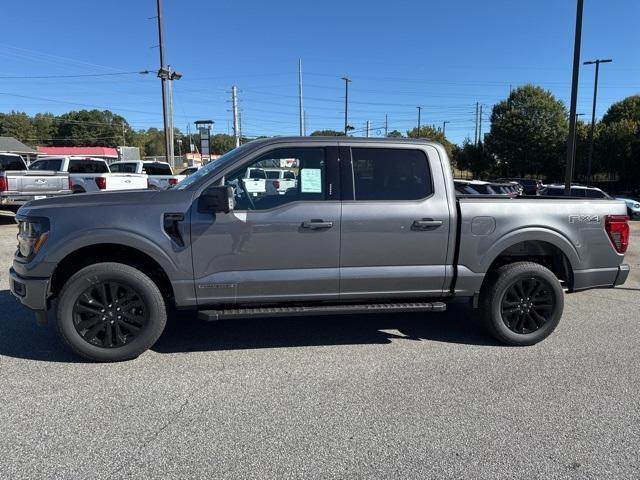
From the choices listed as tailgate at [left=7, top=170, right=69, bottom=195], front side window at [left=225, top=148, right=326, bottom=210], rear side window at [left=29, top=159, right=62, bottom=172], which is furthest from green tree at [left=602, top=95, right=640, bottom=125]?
front side window at [left=225, top=148, right=326, bottom=210]

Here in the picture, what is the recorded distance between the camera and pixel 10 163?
15.6m

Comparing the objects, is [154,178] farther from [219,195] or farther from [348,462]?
[348,462]

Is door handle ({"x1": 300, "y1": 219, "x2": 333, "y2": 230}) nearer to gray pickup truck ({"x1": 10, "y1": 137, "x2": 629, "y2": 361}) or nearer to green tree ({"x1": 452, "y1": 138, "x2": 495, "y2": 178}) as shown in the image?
gray pickup truck ({"x1": 10, "y1": 137, "x2": 629, "y2": 361})

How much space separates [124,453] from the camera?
2.88m

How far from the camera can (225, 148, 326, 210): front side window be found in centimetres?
423

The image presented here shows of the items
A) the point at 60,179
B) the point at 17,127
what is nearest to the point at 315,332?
the point at 60,179

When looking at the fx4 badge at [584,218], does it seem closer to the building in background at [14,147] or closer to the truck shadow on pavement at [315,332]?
the truck shadow on pavement at [315,332]

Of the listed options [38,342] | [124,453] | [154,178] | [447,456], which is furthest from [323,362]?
[154,178]

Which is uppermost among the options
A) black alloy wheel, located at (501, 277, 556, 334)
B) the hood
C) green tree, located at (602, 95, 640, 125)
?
green tree, located at (602, 95, 640, 125)

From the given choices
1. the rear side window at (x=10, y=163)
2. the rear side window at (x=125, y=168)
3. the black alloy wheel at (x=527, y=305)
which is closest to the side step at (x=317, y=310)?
the black alloy wheel at (x=527, y=305)

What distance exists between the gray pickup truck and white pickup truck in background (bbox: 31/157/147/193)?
10.0 meters

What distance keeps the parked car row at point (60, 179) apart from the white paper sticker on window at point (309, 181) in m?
5.07

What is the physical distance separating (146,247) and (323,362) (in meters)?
1.78

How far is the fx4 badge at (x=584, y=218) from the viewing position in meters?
4.70
